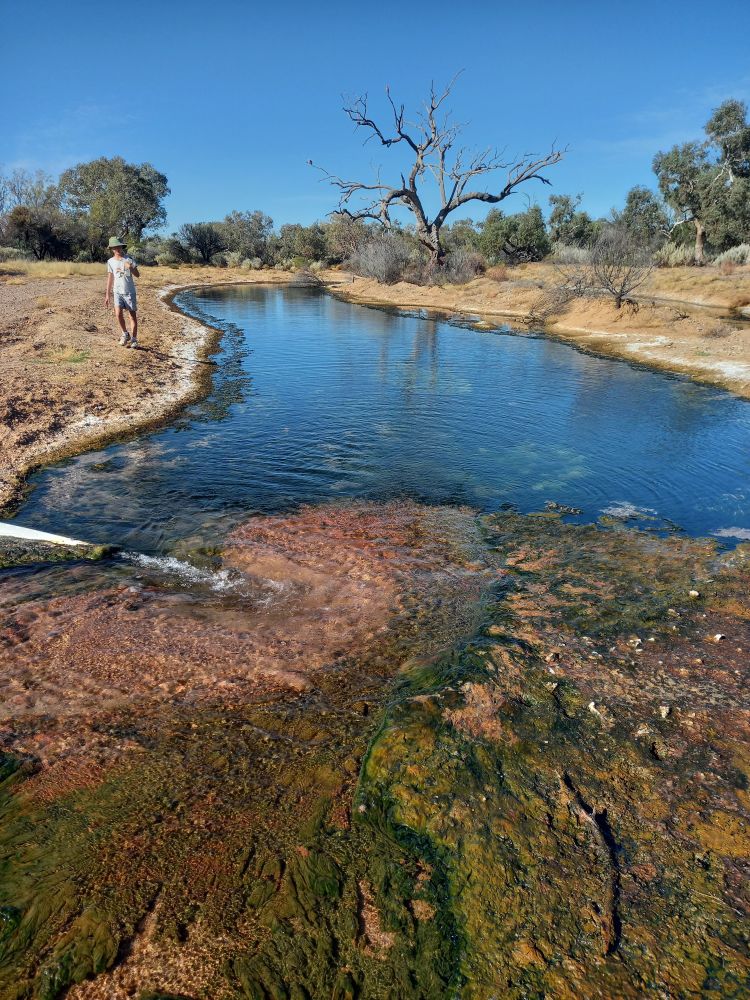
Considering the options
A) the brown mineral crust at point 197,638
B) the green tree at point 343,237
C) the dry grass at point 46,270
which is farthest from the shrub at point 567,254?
the brown mineral crust at point 197,638

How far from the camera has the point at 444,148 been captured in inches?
1339

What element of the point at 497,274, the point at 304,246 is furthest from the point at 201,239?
the point at 497,274

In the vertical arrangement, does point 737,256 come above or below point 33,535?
above

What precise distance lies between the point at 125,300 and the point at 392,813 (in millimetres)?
11981

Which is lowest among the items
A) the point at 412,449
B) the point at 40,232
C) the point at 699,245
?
the point at 412,449

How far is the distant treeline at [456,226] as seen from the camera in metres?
34.8

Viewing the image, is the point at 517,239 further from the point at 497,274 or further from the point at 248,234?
the point at 248,234

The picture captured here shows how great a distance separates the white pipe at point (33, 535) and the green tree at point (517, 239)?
136 feet

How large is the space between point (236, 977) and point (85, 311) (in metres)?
17.5

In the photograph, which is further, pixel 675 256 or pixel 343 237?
pixel 343 237

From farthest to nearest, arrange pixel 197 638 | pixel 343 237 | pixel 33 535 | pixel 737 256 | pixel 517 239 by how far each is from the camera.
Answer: pixel 343 237, pixel 517 239, pixel 737 256, pixel 33 535, pixel 197 638

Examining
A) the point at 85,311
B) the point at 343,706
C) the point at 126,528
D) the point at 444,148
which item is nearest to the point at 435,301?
the point at 444,148

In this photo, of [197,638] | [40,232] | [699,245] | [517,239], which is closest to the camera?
[197,638]

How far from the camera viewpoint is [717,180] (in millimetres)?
34719
